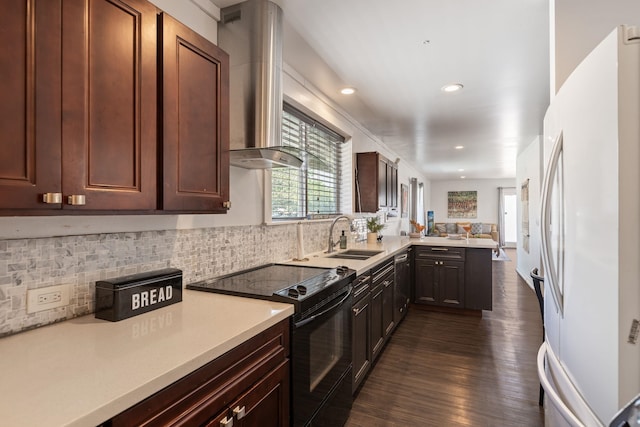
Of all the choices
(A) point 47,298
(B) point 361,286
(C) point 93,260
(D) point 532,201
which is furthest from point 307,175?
(D) point 532,201

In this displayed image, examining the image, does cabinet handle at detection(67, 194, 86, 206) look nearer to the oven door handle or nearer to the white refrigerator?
the oven door handle

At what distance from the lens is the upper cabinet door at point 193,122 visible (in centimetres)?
129

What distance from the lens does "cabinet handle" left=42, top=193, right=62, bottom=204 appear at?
0.90 m

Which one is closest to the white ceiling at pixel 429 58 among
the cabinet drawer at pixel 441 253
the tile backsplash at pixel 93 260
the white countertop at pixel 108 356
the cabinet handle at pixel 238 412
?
the tile backsplash at pixel 93 260

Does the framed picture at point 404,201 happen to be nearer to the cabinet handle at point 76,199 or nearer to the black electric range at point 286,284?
the black electric range at point 286,284

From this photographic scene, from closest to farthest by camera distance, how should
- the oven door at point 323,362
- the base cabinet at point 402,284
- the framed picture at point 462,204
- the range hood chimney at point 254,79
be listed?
the oven door at point 323,362 < the range hood chimney at point 254,79 < the base cabinet at point 402,284 < the framed picture at point 462,204

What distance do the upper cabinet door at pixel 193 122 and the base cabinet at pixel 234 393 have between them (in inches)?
24.7

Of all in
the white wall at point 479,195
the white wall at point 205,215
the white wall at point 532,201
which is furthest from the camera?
the white wall at point 479,195

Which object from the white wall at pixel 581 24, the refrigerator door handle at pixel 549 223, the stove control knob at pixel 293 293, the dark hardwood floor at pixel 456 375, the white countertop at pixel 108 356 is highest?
the white wall at pixel 581 24

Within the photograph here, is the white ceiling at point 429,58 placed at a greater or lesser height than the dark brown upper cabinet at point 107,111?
greater

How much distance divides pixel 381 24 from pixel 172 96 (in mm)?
1451

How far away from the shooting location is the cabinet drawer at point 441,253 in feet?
13.2

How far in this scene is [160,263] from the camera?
1.60 m

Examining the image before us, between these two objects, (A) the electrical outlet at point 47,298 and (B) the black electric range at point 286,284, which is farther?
(B) the black electric range at point 286,284
